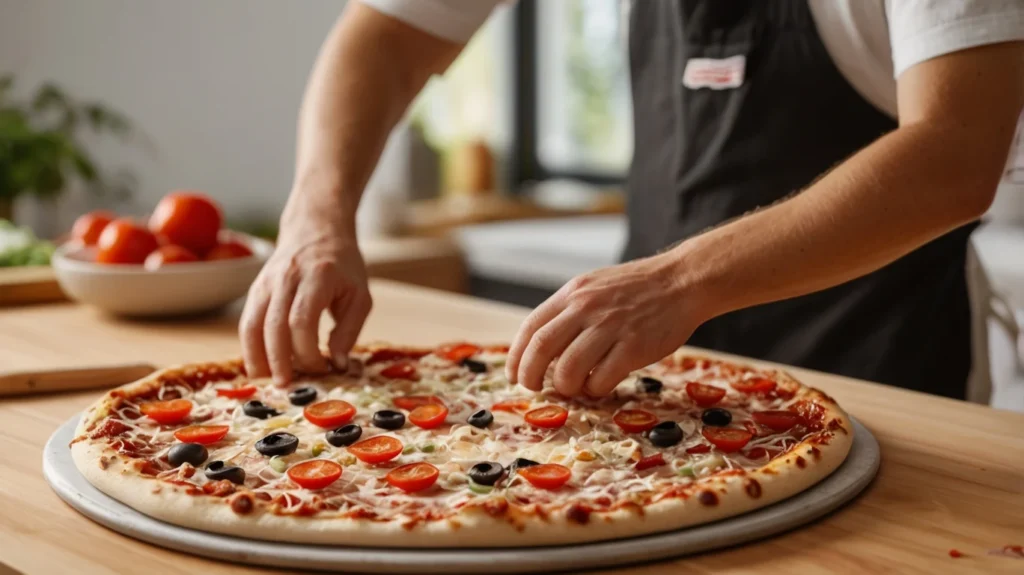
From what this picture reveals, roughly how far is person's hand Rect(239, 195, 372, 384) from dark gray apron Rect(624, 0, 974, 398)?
0.59 metres

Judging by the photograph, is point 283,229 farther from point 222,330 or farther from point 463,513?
point 463,513

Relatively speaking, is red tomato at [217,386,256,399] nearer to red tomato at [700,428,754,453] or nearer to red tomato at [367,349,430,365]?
red tomato at [367,349,430,365]

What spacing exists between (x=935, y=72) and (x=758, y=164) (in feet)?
1.87

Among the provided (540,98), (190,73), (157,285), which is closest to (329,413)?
(157,285)

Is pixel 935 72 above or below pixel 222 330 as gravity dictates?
above

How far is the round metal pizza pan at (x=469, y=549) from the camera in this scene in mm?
938

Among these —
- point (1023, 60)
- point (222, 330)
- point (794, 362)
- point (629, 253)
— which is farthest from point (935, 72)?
point (222, 330)

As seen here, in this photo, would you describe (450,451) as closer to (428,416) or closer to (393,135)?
(428,416)

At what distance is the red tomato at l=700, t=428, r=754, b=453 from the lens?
1187 millimetres

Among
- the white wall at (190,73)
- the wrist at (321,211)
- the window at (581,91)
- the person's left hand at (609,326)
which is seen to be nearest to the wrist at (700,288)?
the person's left hand at (609,326)

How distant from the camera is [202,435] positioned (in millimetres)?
1229

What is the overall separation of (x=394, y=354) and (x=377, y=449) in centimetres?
43

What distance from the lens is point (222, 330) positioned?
190 centimetres

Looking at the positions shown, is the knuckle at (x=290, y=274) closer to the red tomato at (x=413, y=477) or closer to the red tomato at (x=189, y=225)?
the red tomato at (x=413, y=477)
